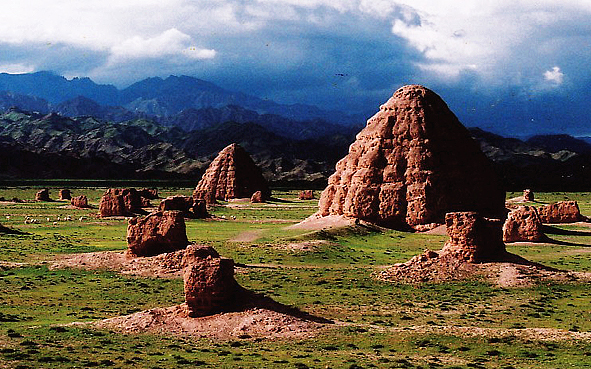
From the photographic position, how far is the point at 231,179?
127m

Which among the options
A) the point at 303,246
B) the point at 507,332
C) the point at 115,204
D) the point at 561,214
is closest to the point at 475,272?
the point at 507,332

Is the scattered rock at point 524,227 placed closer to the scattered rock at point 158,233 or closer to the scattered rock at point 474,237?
the scattered rock at point 474,237

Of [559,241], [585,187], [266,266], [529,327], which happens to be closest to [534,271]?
[529,327]

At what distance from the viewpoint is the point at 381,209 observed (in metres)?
69.9

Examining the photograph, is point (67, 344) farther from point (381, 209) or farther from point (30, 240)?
point (381, 209)

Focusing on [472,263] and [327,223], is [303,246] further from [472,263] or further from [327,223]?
[472,263]

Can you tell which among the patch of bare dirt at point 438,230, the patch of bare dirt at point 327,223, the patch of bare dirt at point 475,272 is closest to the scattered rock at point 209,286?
the patch of bare dirt at point 475,272

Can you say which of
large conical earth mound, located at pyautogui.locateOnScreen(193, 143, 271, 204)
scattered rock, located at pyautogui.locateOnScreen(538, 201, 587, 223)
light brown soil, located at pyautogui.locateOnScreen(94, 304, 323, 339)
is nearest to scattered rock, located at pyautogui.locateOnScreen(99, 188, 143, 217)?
large conical earth mound, located at pyautogui.locateOnScreen(193, 143, 271, 204)

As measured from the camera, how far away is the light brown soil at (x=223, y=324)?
28422 mm

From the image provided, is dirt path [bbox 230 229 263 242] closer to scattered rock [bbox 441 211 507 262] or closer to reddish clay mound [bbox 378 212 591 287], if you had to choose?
reddish clay mound [bbox 378 212 591 287]

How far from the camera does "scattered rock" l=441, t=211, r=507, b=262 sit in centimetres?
4272

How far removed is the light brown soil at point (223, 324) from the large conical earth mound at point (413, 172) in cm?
4082

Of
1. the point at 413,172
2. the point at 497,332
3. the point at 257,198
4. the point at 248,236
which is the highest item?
the point at 413,172

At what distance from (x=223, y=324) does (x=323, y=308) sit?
21.9ft
